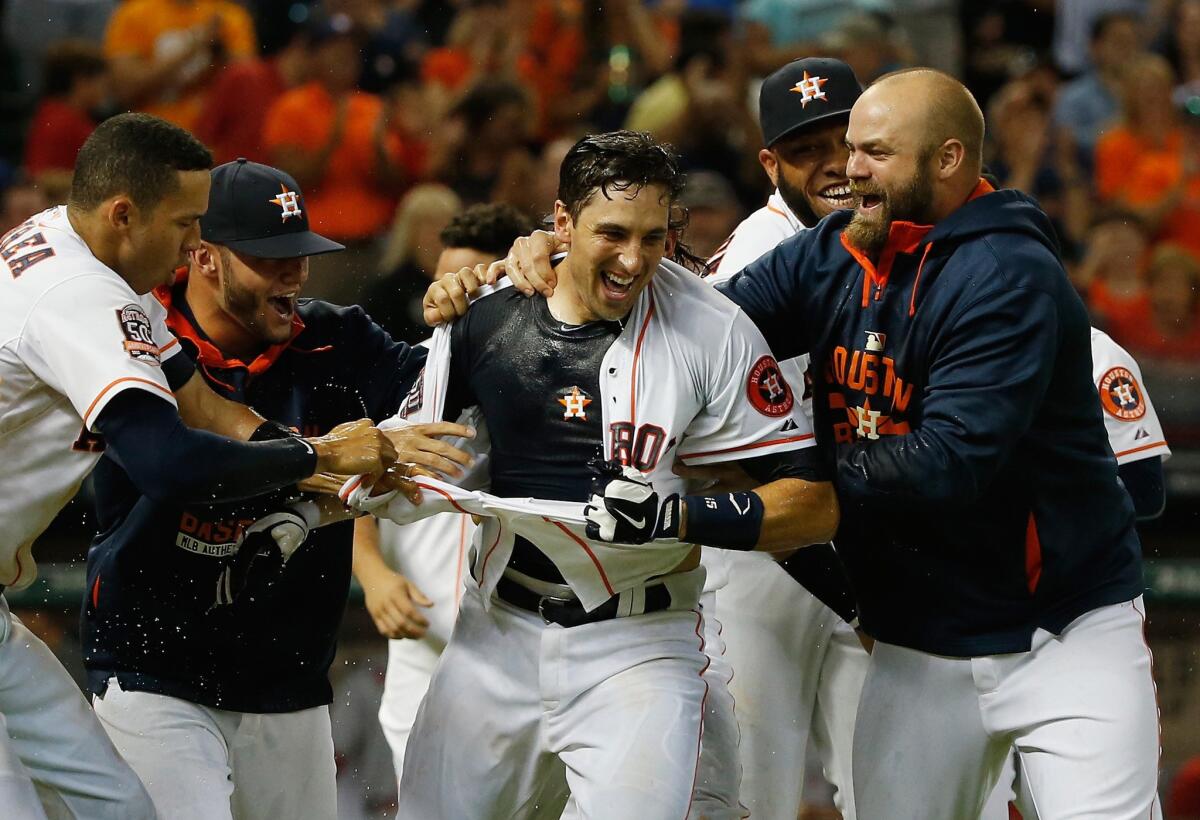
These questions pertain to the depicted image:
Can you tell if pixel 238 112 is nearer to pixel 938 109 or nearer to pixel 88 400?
pixel 88 400

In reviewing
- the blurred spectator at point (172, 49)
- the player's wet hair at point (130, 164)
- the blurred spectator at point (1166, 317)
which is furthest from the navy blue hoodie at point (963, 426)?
the blurred spectator at point (172, 49)

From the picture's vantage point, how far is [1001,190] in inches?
193

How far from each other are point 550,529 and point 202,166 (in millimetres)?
1373

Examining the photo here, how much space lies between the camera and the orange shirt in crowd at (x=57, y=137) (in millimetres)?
10570

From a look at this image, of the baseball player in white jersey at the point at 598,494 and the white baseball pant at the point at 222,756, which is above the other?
the baseball player in white jersey at the point at 598,494

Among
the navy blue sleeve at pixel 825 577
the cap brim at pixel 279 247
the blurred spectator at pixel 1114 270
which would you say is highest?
the cap brim at pixel 279 247

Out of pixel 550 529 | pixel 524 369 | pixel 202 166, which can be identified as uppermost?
pixel 202 166

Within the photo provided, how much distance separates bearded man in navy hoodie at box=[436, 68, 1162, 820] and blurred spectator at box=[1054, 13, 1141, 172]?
22.1 ft

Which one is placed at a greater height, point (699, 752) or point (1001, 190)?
point (1001, 190)

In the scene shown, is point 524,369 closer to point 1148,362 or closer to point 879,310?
point 879,310

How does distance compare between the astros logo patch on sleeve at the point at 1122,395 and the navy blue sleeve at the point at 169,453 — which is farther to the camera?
the astros logo patch on sleeve at the point at 1122,395

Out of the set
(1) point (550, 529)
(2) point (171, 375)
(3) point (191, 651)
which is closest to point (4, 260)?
(2) point (171, 375)

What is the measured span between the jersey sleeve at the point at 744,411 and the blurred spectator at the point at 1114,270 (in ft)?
18.4

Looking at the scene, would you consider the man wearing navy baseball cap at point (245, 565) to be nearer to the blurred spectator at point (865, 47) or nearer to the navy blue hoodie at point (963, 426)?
the navy blue hoodie at point (963, 426)
